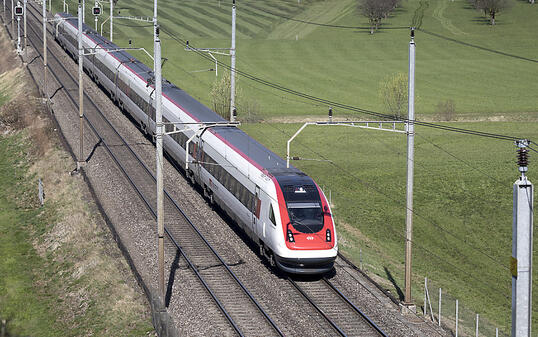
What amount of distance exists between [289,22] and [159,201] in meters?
119

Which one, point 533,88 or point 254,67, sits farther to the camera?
point 254,67

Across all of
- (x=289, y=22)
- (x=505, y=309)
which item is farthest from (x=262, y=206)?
(x=289, y=22)

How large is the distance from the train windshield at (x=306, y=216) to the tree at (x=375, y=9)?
343 feet

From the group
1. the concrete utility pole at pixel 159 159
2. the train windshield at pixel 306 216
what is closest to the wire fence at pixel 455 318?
the train windshield at pixel 306 216

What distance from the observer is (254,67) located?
102 metres

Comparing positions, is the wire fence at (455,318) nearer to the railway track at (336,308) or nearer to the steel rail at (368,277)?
the steel rail at (368,277)

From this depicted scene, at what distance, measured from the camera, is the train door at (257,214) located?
30.8 metres

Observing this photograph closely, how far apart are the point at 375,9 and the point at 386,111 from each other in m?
51.5

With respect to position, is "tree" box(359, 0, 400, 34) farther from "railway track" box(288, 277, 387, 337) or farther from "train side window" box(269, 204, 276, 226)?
"railway track" box(288, 277, 387, 337)

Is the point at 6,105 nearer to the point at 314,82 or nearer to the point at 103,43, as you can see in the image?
the point at 103,43

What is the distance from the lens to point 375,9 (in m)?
131

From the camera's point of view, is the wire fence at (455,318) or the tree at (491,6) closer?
the wire fence at (455,318)

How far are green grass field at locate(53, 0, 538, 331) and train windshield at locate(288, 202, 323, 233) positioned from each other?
4761 millimetres

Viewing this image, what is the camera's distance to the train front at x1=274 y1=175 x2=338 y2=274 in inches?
1119
